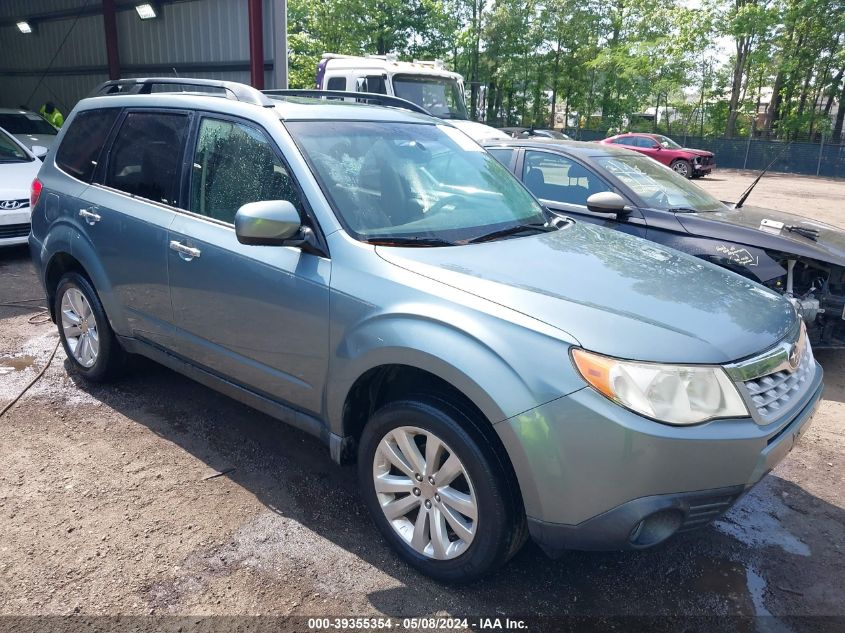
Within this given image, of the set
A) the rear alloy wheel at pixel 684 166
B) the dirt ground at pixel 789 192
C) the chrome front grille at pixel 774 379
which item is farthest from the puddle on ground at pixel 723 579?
the rear alloy wheel at pixel 684 166

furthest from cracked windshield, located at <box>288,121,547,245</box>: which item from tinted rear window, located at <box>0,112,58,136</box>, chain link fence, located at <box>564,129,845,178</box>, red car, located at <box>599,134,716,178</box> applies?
chain link fence, located at <box>564,129,845,178</box>

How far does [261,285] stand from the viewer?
3.09m

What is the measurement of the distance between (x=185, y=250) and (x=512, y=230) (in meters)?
1.62

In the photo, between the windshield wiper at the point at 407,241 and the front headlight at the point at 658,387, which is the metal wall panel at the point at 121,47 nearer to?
the windshield wiper at the point at 407,241

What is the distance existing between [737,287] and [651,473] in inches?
48.6

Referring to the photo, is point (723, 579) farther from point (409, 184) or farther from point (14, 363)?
point (14, 363)

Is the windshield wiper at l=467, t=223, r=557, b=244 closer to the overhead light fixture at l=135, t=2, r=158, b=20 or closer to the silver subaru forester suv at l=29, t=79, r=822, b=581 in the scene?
the silver subaru forester suv at l=29, t=79, r=822, b=581

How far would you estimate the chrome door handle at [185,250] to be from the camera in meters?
3.39

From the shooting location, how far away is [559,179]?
606cm

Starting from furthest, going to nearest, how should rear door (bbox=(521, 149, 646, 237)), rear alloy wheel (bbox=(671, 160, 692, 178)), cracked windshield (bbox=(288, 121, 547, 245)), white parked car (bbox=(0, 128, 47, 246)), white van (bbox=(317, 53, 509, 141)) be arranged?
1. rear alloy wheel (bbox=(671, 160, 692, 178))
2. white van (bbox=(317, 53, 509, 141))
3. white parked car (bbox=(0, 128, 47, 246))
4. rear door (bbox=(521, 149, 646, 237))
5. cracked windshield (bbox=(288, 121, 547, 245))

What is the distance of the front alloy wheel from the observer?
8.37 feet

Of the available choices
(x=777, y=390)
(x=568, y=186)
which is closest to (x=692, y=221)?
(x=568, y=186)

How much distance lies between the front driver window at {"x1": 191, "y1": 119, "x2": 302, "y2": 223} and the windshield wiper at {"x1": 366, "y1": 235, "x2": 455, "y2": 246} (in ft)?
1.39

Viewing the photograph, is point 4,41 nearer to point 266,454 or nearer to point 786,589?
point 266,454
